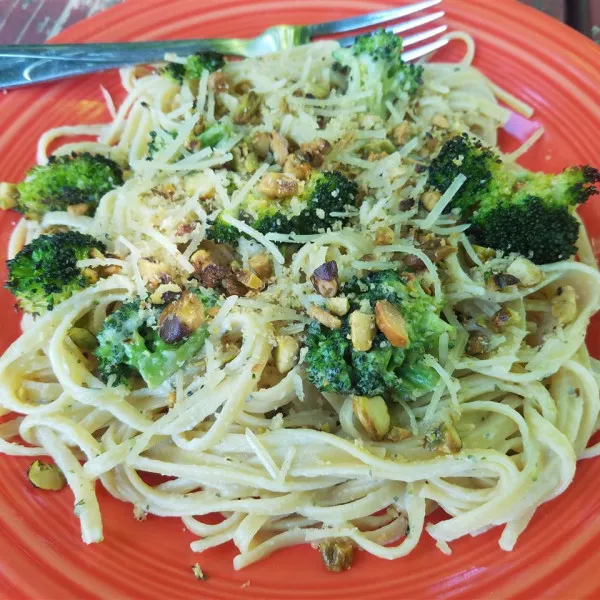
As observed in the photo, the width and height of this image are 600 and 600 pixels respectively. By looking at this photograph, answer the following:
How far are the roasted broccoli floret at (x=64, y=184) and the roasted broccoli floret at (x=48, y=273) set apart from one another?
42 centimetres

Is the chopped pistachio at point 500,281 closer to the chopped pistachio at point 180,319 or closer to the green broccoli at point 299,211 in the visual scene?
the green broccoli at point 299,211

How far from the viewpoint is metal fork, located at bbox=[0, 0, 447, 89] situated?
11.2ft

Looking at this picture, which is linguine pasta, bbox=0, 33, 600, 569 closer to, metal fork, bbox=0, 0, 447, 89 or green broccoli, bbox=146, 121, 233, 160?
green broccoli, bbox=146, 121, 233, 160

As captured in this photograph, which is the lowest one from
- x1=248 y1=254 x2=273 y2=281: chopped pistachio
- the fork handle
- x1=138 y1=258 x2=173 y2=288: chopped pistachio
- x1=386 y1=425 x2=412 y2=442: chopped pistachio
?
x1=386 y1=425 x2=412 y2=442: chopped pistachio

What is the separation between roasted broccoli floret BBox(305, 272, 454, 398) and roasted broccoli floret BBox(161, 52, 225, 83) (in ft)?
5.78

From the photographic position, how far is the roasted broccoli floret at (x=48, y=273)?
269cm

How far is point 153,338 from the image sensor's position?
2.54 metres

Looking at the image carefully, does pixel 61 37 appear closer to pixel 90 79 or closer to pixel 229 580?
pixel 90 79

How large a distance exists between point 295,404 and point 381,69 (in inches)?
75.9

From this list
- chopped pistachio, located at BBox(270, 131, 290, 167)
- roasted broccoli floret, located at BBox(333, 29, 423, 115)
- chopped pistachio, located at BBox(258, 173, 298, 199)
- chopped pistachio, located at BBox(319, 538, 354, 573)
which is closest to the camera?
chopped pistachio, located at BBox(319, 538, 354, 573)

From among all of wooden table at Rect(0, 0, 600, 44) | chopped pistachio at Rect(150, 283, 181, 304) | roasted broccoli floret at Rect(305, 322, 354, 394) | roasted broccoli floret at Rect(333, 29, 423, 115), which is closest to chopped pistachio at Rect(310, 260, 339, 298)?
roasted broccoli floret at Rect(305, 322, 354, 394)

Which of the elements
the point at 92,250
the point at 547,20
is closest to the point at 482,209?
the point at 547,20

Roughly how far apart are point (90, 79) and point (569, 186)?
2877 mm

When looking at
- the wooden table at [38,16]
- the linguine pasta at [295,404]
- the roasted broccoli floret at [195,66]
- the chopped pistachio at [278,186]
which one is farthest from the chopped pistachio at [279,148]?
the wooden table at [38,16]
